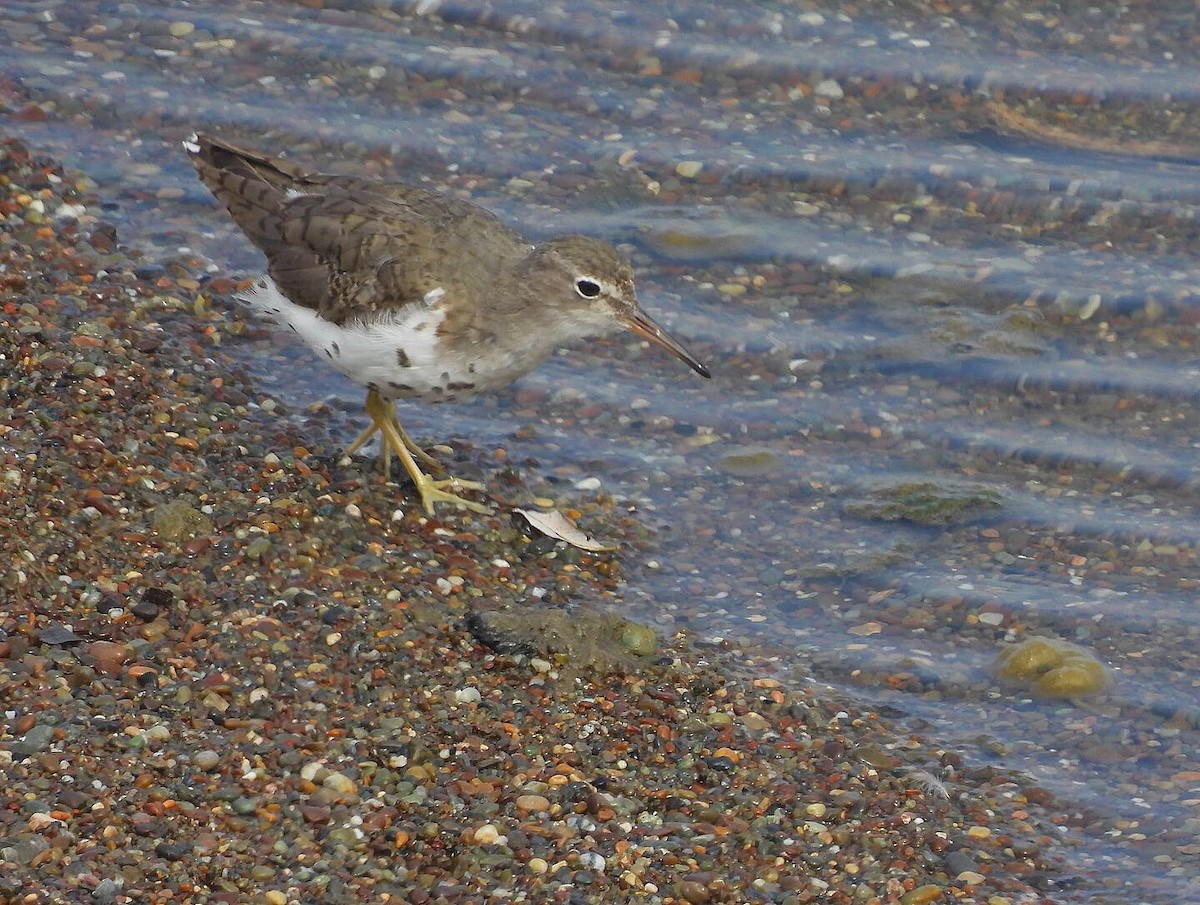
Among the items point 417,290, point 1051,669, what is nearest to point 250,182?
point 417,290

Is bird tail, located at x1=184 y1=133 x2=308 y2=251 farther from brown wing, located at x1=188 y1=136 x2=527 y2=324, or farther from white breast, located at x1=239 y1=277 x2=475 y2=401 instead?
white breast, located at x1=239 y1=277 x2=475 y2=401

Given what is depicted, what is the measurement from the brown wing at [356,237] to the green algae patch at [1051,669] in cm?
234

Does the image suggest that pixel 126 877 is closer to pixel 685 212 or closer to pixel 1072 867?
pixel 1072 867

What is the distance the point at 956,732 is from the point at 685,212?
3.77 m

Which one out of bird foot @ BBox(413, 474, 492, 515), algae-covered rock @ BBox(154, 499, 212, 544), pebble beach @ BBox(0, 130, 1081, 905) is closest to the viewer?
pebble beach @ BBox(0, 130, 1081, 905)

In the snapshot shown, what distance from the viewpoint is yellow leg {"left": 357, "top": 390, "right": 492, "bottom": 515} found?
623cm

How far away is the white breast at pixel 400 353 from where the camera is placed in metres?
5.91

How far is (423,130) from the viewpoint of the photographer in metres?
9.07

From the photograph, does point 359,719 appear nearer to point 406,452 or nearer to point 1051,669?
point 406,452

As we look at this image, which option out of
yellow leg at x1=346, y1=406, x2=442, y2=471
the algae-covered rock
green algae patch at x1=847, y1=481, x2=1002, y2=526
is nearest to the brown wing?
yellow leg at x1=346, y1=406, x2=442, y2=471

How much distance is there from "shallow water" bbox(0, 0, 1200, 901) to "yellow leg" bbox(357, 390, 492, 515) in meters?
0.36

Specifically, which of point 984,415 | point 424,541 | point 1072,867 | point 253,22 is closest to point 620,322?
point 424,541

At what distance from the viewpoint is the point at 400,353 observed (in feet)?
19.4

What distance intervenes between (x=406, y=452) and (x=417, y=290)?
727mm
